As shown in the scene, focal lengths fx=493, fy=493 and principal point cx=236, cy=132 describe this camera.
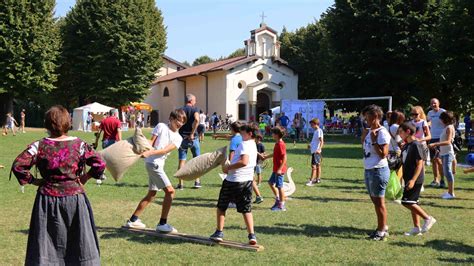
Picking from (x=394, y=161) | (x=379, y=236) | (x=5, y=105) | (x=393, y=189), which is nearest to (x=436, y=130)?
(x=394, y=161)

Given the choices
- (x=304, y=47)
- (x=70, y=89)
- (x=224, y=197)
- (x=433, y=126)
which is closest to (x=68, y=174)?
(x=224, y=197)

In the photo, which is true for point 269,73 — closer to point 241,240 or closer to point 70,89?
point 70,89

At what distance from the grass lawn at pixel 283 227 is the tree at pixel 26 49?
2923cm

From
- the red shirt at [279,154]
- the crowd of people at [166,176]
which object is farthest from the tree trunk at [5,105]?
the red shirt at [279,154]

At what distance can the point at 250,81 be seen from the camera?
50.7 m

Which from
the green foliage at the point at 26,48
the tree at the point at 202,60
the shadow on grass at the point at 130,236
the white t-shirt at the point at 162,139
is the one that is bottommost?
the shadow on grass at the point at 130,236

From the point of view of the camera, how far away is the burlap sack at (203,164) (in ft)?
22.9

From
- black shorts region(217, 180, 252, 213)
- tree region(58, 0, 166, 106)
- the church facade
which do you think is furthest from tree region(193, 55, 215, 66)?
black shorts region(217, 180, 252, 213)

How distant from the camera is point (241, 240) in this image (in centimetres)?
680

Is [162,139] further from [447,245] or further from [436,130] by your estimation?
[436,130]

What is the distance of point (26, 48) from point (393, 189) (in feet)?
126

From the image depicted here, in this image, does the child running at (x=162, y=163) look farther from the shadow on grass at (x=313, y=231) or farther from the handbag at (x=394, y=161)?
the handbag at (x=394, y=161)

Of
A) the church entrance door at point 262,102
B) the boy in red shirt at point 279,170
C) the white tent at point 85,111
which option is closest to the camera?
the boy in red shirt at point 279,170

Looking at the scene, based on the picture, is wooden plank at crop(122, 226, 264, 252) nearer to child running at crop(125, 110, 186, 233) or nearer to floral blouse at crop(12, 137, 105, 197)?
child running at crop(125, 110, 186, 233)
